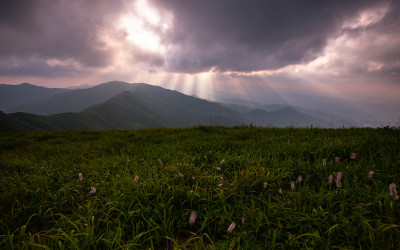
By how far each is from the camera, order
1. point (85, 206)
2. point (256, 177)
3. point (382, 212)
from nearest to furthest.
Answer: point (382, 212), point (85, 206), point (256, 177)

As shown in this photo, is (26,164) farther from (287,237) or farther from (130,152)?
(287,237)

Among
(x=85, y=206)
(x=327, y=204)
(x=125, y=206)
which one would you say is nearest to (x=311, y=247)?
(x=327, y=204)

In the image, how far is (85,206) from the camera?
2.75 metres

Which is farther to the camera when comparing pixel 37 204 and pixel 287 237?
pixel 37 204

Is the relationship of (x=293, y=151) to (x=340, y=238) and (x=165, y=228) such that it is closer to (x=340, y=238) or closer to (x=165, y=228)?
(x=340, y=238)

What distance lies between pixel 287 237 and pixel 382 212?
1.18 metres

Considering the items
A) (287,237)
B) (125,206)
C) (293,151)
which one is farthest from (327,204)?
(125,206)

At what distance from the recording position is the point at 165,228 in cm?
220

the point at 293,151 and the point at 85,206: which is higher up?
the point at 293,151

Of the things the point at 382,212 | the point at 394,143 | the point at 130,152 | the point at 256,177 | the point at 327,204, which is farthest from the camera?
the point at 130,152

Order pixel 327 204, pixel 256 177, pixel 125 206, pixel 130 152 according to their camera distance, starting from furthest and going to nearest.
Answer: pixel 130 152 → pixel 256 177 → pixel 125 206 → pixel 327 204

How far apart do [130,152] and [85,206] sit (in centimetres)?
258

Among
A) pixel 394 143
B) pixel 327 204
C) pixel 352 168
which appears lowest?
pixel 327 204

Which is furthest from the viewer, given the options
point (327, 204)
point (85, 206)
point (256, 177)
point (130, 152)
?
point (130, 152)
